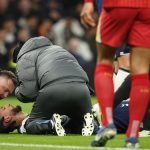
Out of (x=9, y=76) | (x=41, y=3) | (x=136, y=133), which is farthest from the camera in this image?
(x=41, y=3)

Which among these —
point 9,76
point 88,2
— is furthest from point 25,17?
point 88,2

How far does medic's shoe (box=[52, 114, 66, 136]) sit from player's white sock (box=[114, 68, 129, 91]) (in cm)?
71

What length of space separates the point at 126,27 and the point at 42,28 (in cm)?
1227

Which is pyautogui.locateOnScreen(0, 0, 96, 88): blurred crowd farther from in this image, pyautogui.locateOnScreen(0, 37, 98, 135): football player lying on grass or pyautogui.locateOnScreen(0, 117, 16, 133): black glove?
pyautogui.locateOnScreen(0, 37, 98, 135): football player lying on grass

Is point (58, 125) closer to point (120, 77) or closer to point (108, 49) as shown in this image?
point (120, 77)

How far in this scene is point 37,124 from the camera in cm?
792

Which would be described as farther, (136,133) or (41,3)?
(41,3)

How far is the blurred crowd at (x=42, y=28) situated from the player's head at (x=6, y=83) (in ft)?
28.6

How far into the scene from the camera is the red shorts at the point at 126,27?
6094 millimetres

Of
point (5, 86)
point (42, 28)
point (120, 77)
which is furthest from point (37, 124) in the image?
point (42, 28)

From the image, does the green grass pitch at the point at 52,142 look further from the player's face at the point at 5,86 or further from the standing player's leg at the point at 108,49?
the player's face at the point at 5,86

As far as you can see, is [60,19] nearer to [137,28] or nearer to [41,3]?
[41,3]

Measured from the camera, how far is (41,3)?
1922 centimetres

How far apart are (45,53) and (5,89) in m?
0.58
